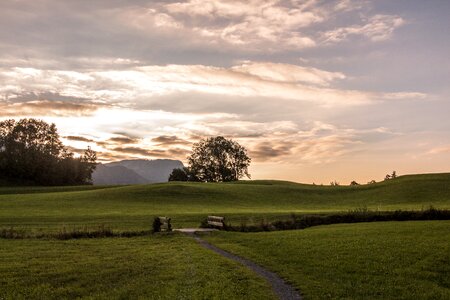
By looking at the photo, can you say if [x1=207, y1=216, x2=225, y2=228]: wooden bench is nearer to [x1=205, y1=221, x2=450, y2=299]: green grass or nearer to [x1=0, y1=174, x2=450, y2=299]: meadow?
[x1=0, y1=174, x2=450, y2=299]: meadow

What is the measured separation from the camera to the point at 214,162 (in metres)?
180

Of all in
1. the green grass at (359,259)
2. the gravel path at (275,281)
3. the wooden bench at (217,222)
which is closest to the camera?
the gravel path at (275,281)

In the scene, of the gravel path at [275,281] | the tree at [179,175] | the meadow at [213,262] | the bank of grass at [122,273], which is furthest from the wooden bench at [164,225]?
the tree at [179,175]

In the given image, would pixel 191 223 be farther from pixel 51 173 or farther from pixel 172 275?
pixel 51 173

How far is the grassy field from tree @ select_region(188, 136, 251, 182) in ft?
234

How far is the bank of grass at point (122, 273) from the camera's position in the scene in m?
24.0

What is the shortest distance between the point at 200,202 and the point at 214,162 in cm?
9458

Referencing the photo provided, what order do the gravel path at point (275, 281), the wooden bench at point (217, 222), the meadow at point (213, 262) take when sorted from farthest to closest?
the wooden bench at point (217, 222)
the meadow at point (213, 262)
the gravel path at point (275, 281)

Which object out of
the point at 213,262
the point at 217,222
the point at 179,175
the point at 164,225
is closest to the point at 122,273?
the point at 213,262

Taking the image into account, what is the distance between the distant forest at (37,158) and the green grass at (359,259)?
135m

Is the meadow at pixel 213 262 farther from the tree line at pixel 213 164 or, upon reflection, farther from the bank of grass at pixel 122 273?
the tree line at pixel 213 164

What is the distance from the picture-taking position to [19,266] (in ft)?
102

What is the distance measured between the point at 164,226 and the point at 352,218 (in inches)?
1041

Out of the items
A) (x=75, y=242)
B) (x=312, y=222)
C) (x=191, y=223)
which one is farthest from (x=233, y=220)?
(x=75, y=242)
